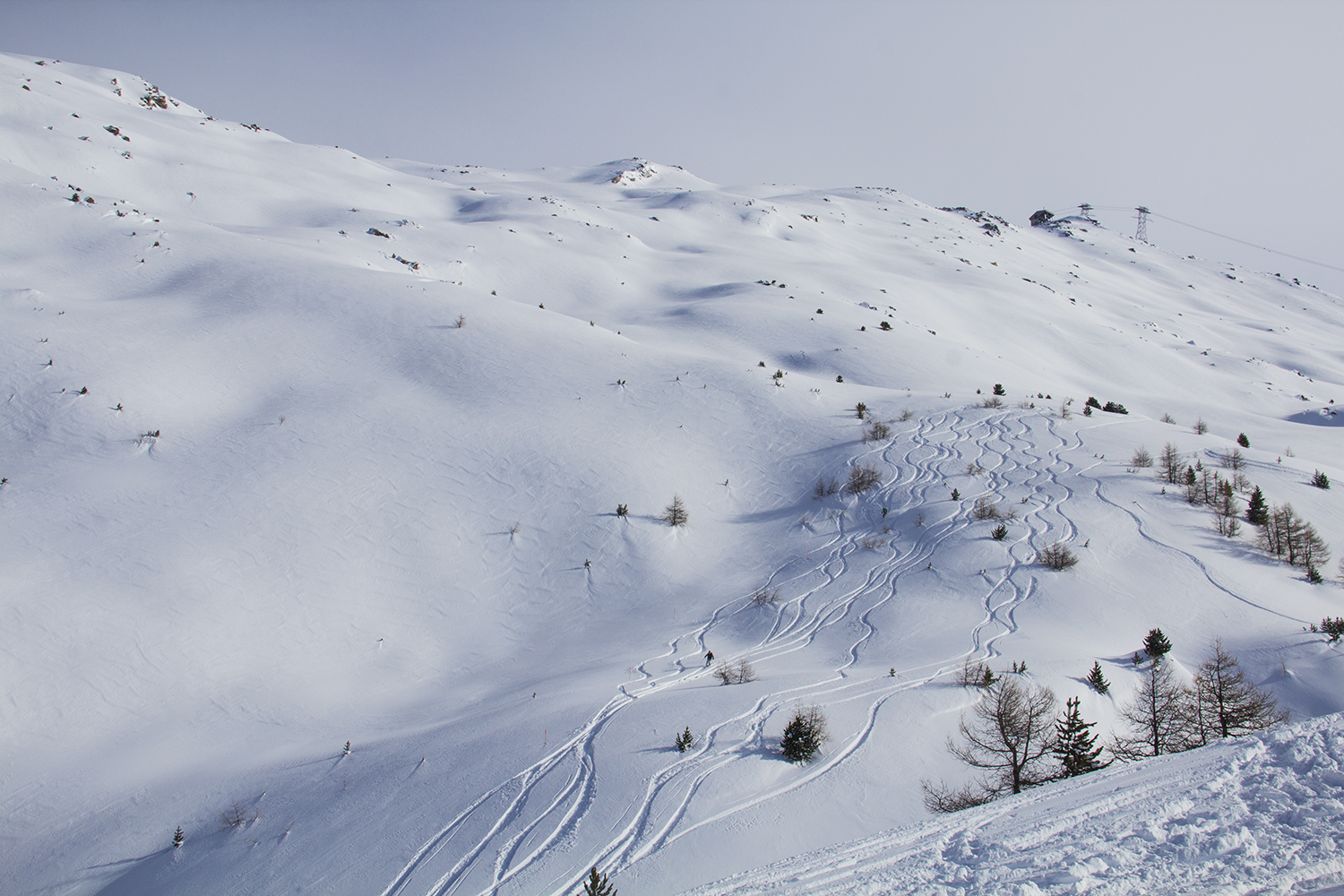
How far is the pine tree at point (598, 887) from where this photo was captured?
5339 millimetres

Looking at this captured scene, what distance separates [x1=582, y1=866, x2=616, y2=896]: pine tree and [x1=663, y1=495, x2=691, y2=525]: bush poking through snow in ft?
32.2

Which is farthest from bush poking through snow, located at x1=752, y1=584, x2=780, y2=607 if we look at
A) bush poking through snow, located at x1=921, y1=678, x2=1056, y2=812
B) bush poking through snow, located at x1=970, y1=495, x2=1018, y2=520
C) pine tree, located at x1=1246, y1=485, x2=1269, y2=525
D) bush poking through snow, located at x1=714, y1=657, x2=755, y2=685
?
pine tree, located at x1=1246, y1=485, x2=1269, y2=525

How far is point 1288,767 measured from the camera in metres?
5.11

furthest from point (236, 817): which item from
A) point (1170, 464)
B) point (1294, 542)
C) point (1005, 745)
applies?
point (1170, 464)

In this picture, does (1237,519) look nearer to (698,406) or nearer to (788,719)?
(788,719)

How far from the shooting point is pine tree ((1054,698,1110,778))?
7.39m

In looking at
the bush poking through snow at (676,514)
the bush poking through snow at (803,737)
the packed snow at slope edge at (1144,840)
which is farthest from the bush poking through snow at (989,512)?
the packed snow at slope edge at (1144,840)

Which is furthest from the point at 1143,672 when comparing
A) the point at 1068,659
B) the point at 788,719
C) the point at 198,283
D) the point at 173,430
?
the point at 198,283

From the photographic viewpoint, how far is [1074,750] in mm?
7527

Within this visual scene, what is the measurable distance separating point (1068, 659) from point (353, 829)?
10.3 meters

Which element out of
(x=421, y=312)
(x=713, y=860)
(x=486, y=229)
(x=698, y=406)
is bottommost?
(x=713, y=860)

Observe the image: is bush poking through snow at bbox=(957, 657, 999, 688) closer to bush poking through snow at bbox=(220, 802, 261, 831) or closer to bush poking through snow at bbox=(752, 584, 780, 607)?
bush poking through snow at bbox=(752, 584, 780, 607)

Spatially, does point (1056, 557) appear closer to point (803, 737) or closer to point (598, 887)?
point (803, 737)

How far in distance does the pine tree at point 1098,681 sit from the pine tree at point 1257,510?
8.05 metres
